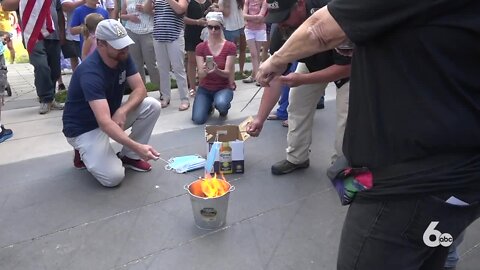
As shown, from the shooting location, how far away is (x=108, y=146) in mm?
3379

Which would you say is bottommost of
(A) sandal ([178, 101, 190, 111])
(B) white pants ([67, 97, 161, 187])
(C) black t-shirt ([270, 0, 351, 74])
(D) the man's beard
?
(A) sandal ([178, 101, 190, 111])

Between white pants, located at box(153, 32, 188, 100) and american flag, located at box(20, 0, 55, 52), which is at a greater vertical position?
american flag, located at box(20, 0, 55, 52)

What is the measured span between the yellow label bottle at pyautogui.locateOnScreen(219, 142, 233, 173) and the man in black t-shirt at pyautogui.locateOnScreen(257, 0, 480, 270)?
210cm

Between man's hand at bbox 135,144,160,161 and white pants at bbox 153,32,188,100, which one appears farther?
white pants at bbox 153,32,188,100

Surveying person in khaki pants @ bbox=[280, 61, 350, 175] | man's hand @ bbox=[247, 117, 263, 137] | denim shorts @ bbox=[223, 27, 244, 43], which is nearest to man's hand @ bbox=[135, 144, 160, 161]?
man's hand @ bbox=[247, 117, 263, 137]

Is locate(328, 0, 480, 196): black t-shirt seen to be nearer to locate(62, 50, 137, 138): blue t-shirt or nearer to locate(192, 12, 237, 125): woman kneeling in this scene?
locate(62, 50, 137, 138): blue t-shirt

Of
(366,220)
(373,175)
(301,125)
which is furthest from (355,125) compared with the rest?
(301,125)

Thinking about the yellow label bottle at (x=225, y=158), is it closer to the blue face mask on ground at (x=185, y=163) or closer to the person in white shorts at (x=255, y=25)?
the blue face mask on ground at (x=185, y=163)

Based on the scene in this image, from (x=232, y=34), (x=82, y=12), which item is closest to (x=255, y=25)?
(x=232, y=34)

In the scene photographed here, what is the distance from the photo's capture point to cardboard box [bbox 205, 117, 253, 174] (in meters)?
3.35

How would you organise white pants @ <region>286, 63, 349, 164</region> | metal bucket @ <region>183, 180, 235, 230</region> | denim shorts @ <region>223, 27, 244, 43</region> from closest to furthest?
metal bucket @ <region>183, 180, 235, 230</region> → white pants @ <region>286, 63, 349, 164</region> → denim shorts @ <region>223, 27, 244, 43</region>

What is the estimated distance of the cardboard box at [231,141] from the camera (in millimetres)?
3350

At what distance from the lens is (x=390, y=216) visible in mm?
1174

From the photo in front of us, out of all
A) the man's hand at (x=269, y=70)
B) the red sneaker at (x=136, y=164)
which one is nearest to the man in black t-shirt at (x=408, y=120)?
the man's hand at (x=269, y=70)
